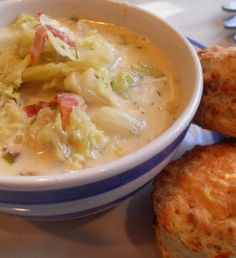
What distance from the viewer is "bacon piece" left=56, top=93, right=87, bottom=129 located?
1.29 metres

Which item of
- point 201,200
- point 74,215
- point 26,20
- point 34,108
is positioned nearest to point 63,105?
point 34,108

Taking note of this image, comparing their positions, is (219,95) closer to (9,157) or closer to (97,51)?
(97,51)

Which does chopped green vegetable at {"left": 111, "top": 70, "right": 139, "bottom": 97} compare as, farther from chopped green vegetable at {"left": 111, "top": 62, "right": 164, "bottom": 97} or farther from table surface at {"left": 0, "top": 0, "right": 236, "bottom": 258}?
table surface at {"left": 0, "top": 0, "right": 236, "bottom": 258}

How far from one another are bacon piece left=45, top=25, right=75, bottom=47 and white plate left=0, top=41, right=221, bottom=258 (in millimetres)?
574

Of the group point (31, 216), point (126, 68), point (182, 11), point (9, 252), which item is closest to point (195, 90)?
point (126, 68)

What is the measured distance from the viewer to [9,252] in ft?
4.15

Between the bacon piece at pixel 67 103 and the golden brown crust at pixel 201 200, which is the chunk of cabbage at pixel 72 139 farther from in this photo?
the golden brown crust at pixel 201 200

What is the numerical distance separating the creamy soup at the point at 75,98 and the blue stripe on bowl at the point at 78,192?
104 millimetres

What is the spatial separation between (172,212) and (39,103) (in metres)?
0.54

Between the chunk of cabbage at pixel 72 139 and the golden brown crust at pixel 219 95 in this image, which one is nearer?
the chunk of cabbage at pixel 72 139

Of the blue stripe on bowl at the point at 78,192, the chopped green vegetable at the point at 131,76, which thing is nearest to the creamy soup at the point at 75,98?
the chopped green vegetable at the point at 131,76

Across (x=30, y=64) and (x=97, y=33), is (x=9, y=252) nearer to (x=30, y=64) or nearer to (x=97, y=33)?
(x=30, y=64)

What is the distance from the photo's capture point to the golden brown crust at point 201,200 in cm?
111

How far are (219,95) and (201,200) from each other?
0.37 meters
